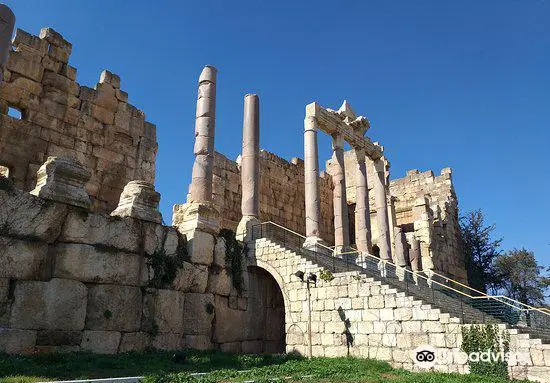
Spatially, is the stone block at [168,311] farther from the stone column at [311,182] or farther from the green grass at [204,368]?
the stone column at [311,182]

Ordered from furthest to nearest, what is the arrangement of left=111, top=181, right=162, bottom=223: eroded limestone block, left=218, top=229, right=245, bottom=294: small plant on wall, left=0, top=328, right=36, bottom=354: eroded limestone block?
1. left=218, top=229, right=245, bottom=294: small plant on wall
2. left=111, top=181, right=162, bottom=223: eroded limestone block
3. left=0, top=328, right=36, bottom=354: eroded limestone block

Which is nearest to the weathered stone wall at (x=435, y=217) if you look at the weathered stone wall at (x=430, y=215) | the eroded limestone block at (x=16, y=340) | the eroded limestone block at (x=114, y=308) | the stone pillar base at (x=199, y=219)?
the weathered stone wall at (x=430, y=215)

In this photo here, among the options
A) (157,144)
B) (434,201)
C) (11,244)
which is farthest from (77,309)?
(434,201)

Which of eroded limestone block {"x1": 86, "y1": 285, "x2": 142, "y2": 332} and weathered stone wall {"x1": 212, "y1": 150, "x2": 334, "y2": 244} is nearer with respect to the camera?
eroded limestone block {"x1": 86, "y1": 285, "x2": 142, "y2": 332}

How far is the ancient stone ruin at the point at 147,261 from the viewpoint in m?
11.3

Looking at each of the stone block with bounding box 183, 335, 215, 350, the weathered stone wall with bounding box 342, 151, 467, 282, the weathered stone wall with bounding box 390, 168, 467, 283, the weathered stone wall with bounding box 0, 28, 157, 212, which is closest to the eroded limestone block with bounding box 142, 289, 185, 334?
the stone block with bounding box 183, 335, 215, 350

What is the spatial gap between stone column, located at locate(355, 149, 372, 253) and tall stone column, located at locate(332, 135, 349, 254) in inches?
46.3

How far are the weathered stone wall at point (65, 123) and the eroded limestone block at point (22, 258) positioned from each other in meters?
5.25

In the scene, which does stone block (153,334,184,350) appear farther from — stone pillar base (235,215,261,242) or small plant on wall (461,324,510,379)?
small plant on wall (461,324,510,379)

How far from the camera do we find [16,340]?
10.5m

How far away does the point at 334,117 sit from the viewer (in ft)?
81.7

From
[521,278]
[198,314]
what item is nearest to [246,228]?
[198,314]

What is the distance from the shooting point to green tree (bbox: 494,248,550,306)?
3844 cm

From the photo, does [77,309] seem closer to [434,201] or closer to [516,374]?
[516,374]
